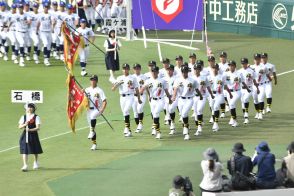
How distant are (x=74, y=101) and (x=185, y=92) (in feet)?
11.7

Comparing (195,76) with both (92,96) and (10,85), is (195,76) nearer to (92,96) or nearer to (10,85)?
(92,96)

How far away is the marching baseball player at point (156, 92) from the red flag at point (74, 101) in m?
2.42

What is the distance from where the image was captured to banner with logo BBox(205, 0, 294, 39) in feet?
154

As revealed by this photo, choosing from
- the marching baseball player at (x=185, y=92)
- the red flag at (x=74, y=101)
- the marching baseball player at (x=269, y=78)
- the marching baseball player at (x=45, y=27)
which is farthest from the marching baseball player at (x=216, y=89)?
the marching baseball player at (x=45, y=27)

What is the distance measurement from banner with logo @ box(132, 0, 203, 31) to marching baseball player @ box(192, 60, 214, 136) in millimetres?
11576

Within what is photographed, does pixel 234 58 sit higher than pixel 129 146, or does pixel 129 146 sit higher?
pixel 234 58

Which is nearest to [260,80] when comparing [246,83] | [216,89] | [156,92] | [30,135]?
[246,83]

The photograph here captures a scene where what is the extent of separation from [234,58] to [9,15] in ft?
32.3

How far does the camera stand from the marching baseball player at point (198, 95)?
105 ft

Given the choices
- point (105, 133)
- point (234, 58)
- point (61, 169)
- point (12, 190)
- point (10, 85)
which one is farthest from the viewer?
point (234, 58)

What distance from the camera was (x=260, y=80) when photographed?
3431cm

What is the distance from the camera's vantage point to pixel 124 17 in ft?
160

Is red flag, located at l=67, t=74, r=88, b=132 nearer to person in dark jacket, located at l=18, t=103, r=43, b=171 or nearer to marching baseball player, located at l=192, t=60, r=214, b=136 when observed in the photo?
person in dark jacket, located at l=18, t=103, r=43, b=171

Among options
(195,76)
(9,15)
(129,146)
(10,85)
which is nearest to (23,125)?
(129,146)
